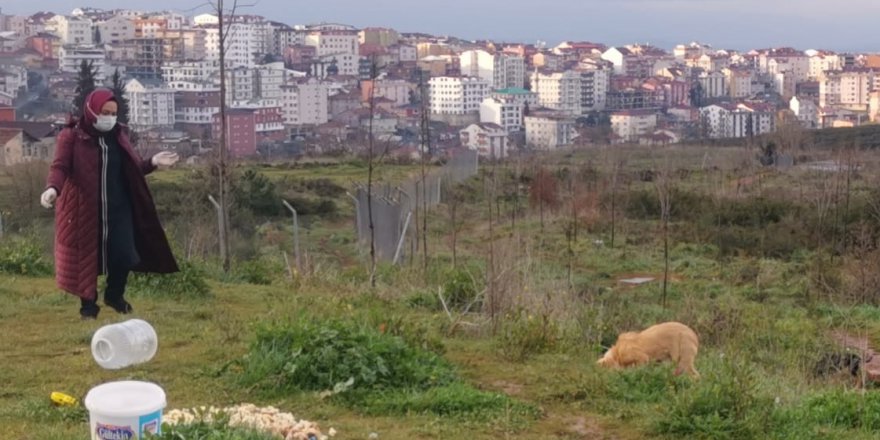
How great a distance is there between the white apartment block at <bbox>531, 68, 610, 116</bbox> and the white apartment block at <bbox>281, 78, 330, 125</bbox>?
22.0 metres

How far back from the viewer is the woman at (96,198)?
5.77m

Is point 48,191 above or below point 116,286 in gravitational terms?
above

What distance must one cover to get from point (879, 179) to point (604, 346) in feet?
58.3

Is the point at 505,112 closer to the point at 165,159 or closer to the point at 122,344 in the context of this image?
the point at 165,159

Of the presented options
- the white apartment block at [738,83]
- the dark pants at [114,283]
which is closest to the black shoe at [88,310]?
the dark pants at [114,283]

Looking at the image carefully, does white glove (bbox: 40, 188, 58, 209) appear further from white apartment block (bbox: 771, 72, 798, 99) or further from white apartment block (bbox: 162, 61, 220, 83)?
white apartment block (bbox: 771, 72, 798, 99)

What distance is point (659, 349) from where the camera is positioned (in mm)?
4980

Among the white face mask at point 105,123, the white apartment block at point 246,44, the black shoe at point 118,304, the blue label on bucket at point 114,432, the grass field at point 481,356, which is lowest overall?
the grass field at point 481,356

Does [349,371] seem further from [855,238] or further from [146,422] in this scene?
[855,238]

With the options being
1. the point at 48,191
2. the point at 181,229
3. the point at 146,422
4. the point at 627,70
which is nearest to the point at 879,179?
the point at 181,229

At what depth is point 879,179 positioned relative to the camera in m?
21.8

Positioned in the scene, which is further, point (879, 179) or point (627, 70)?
point (627, 70)

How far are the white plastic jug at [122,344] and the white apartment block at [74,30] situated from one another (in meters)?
94.4

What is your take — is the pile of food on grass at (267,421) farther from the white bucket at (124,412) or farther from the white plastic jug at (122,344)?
the white plastic jug at (122,344)
